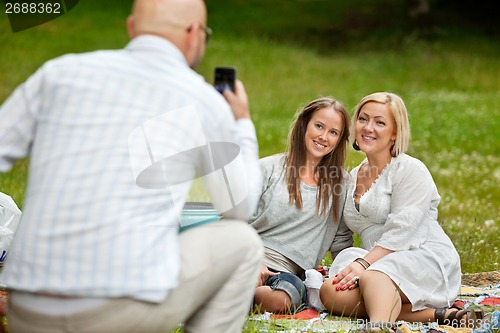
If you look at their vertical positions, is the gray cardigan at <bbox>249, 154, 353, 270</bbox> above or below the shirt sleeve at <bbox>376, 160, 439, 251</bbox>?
below

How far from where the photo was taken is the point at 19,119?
282 cm

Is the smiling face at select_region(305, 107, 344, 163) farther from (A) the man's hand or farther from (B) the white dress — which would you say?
(A) the man's hand

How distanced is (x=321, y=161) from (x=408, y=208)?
0.68m

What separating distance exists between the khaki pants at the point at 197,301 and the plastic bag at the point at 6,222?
2.07 meters

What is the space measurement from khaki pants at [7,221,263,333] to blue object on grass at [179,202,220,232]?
0.90 metres

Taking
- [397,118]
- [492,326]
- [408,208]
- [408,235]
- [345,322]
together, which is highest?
[397,118]

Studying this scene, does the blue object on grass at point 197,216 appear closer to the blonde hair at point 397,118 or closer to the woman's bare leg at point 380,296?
the woman's bare leg at point 380,296

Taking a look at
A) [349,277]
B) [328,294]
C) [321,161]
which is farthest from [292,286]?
[321,161]

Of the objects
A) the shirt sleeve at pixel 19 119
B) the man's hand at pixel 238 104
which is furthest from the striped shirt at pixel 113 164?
the man's hand at pixel 238 104

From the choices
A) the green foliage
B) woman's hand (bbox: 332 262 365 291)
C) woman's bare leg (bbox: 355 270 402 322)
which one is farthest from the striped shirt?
the green foliage

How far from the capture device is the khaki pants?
104 inches

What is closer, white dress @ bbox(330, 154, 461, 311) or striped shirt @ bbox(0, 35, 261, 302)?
striped shirt @ bbox(0, 35, 261, 302)

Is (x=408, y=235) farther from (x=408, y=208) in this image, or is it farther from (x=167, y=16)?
(x=167, y=16)

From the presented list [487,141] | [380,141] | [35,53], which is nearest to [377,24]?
[35,53]
